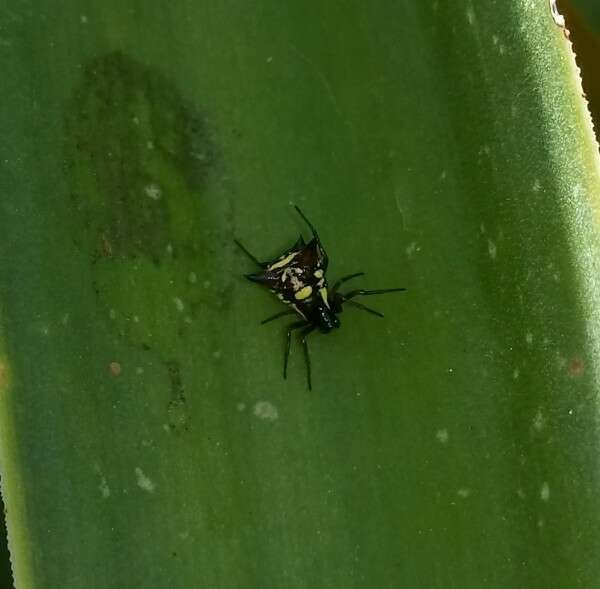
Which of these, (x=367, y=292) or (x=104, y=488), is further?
(x=367, y=292)

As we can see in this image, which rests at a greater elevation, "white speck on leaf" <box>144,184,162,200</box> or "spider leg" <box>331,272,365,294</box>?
"white speck on leaf" <box>144,184,162,200</box>

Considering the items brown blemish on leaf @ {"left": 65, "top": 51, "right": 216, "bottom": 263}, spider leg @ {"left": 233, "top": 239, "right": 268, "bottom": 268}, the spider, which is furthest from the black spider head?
brown blemish on leaf @ {"left": 65, "top": 51, "right": 216, "bottom": 263}

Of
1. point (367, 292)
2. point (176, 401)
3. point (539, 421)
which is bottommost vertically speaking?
point (539, 421)

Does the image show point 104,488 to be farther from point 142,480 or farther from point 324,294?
point 324,294

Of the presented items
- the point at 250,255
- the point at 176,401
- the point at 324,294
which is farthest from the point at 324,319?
the point at 176,401

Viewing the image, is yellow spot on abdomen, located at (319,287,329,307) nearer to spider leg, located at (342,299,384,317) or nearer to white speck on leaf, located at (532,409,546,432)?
spider leg, located at (342,299,384,317)

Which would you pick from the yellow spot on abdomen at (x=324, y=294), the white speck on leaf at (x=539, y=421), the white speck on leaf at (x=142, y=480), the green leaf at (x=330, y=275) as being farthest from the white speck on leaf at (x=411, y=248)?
the white speck on leaf at (x=142, y=480)
